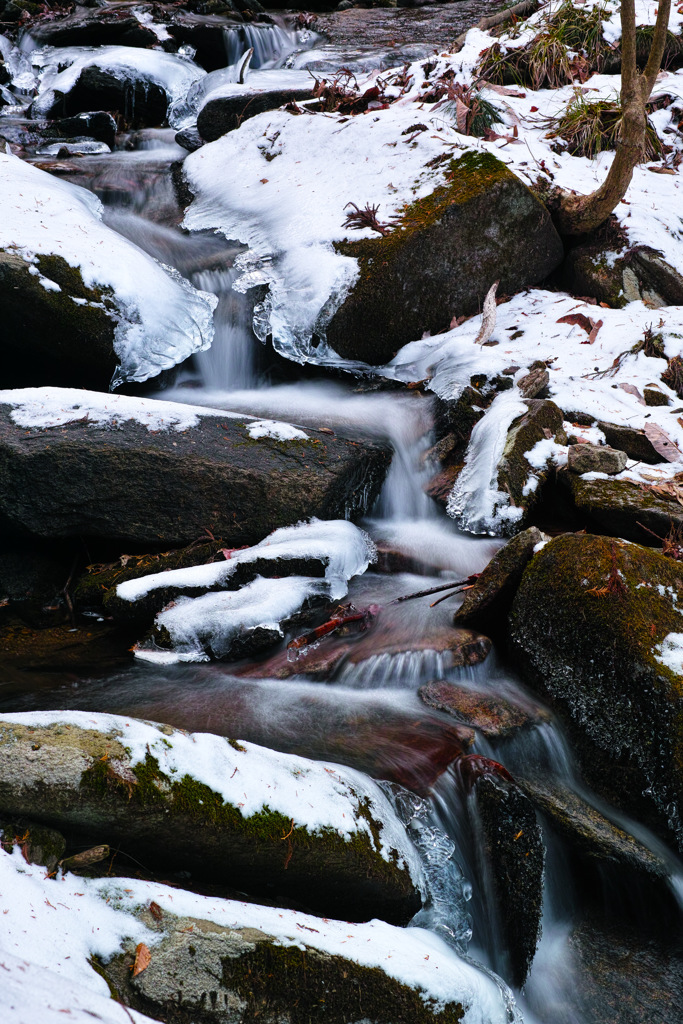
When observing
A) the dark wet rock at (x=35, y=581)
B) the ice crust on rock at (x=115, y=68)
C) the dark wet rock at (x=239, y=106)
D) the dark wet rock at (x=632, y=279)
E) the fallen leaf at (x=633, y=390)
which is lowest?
the dark wet rock at (x=35, y=581)

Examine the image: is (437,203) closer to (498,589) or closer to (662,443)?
(662,443)

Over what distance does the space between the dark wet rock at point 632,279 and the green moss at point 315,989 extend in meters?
6.16

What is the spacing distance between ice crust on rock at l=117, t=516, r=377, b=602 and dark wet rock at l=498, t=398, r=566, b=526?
994mm

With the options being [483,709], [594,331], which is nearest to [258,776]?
[483,709]

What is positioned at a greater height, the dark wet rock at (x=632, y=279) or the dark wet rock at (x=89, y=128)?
the dark wet rock at (x=89, y=128)

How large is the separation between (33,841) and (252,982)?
704 millimetres

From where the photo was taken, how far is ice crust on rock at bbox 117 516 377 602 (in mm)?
3797

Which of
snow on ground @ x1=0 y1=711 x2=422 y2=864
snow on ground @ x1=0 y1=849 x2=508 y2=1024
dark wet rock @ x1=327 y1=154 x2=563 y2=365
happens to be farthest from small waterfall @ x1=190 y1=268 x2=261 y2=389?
snow on ground @ x1=0 y1=849 x2=508 y2=1024

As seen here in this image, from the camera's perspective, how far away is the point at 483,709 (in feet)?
10.3

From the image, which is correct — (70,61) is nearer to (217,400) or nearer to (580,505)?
(217,400)

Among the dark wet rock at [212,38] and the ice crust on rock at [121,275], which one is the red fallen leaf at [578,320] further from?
the dark wet rock at [212,38]

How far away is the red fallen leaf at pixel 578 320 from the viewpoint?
614cm

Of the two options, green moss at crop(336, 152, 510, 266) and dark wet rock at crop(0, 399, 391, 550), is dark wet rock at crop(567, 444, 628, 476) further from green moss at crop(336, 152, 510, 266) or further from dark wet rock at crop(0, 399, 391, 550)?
green moss at crop(336, 152, 510, 266)

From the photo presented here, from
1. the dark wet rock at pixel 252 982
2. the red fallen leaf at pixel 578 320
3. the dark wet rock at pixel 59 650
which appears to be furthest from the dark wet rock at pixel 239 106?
the dark wet rock at pixel 252 982
